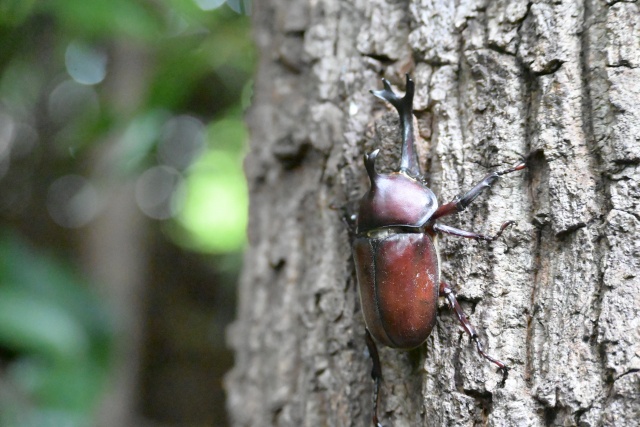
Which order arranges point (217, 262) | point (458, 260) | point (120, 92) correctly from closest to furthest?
point (458, 260)
point (120, 92)
point (217, 262)

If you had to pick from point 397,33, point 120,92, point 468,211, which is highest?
point 120,92

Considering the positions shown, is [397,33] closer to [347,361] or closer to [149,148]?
[347,361]

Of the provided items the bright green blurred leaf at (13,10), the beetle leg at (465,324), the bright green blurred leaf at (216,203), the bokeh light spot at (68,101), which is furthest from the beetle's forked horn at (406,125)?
the bright green blurred leaf at (216,203)

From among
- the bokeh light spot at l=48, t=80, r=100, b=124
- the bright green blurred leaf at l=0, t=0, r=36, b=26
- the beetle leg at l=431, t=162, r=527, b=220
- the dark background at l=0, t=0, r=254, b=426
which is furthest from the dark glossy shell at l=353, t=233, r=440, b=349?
the bokeh light spot at l=48, t=80, r=100, b=124

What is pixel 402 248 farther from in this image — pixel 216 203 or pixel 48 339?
pixel 216 203

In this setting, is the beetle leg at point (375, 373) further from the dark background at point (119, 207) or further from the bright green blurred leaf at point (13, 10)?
the bright green blurred leaf at point (13, 10)

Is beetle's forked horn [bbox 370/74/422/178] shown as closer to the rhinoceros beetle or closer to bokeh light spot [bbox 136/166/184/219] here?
the rhinoceros beetle

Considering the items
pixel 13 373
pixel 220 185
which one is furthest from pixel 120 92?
pixel 13 373

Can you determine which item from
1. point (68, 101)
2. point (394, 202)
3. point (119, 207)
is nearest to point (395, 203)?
point (394, 202)
